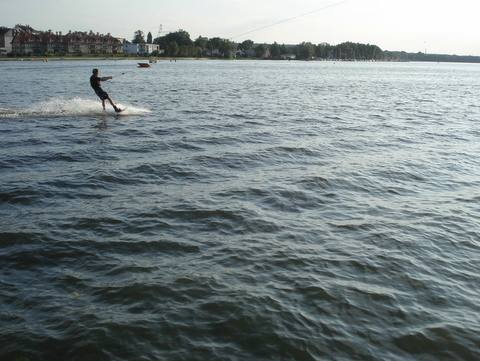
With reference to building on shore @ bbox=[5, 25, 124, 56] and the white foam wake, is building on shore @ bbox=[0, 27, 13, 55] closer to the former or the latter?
building on shore @ bbox=[5, 25, 124, 56]

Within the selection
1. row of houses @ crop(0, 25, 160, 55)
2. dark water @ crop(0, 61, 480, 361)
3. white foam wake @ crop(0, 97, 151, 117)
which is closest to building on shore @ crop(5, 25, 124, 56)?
row of houses @ crop(0, 25, 160, 55)

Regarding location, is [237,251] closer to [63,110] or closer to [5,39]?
[63,110]

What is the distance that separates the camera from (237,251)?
7.61 meters

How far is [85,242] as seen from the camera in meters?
7.87

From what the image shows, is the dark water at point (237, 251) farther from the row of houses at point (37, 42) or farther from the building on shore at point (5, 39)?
the building on shore at point (5, 39)

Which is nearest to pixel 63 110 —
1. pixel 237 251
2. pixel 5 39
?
pixel 237 251

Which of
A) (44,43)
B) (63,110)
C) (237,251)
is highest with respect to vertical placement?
(44,43)

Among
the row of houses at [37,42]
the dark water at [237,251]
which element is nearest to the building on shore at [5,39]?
the row of houses at [37,42]

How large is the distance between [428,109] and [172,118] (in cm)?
1820

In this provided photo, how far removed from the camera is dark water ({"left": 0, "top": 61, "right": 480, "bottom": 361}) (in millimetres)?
5387

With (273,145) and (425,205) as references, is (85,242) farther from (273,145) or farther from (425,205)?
(273,145)

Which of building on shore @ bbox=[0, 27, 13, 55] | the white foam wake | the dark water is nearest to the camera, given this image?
the dark water

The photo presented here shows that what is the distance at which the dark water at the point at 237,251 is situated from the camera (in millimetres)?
5387

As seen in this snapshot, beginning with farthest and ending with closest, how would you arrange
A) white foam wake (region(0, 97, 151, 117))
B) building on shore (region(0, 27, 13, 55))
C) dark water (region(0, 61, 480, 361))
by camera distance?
building on shore (region(0, 27, 13, 55)) < white foam wake (region(0, 97, 151, 117)) < dark water (region(0, 61, 480, 361))
